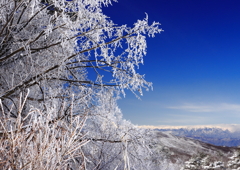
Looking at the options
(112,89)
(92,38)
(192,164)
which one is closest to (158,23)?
(92,38)

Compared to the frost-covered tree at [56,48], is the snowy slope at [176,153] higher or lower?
lower

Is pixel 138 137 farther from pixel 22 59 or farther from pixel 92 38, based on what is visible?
pixel 22 59

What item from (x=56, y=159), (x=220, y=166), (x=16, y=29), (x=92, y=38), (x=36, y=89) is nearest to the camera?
(x=56, y=159)

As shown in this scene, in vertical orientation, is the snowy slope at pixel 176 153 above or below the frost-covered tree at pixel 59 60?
below

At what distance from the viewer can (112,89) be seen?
17.8 feet

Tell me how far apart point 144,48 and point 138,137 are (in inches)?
75.1

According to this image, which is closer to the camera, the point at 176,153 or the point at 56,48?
the point at 56,48

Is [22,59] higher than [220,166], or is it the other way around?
[22,59]

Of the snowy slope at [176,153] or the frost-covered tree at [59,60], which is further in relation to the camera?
the snowy slope at [176,153]

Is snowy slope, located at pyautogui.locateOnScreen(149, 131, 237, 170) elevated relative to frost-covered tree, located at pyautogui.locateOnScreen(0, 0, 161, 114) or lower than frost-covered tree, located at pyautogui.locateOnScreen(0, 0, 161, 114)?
lower

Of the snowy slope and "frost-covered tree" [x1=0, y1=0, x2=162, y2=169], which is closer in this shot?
"frost-covered tree" [x1=0, y1=0, x2=162, y2=169]

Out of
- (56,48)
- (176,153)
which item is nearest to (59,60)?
(56,48)

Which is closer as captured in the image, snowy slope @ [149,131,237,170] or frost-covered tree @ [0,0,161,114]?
frost-covered tree @ [0,0,161,114]

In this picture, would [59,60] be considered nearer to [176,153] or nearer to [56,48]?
[56,48]
